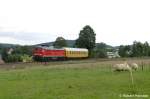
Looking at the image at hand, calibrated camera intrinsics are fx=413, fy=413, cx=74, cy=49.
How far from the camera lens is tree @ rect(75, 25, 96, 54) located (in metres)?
110

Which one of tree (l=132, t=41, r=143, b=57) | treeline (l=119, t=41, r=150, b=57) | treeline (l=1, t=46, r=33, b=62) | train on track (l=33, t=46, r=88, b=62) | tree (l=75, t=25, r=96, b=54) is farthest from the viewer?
tree (l=75, t=25, r=96, b=54)

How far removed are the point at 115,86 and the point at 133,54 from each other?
8542cm

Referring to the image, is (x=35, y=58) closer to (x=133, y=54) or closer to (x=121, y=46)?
(x=133, y=54)

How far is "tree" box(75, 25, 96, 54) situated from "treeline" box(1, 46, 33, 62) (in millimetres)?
13679

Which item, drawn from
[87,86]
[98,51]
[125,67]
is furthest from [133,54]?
[87,86]

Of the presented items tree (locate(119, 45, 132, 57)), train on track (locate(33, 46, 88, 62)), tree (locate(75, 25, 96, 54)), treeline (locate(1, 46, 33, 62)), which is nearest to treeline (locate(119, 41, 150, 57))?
tree (locate(119, 45, 132, 57))

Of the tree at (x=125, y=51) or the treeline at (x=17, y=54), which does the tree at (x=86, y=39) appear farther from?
the treeline at (x=17, y=54)

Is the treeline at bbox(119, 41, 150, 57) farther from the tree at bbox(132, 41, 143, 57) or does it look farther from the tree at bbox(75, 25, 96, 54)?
the tree at bbox(75, 25, 96, 54)

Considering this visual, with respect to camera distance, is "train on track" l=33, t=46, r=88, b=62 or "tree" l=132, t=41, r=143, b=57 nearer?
"train on track" l=33, t=46, r=88, b=62

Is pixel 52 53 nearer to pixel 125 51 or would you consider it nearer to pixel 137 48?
pixel 137 48

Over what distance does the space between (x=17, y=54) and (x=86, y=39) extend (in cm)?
1965

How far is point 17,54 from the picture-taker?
3981 inches

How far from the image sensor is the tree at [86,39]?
109613 mm

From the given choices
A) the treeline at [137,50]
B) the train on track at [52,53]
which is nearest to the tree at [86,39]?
the treeline at [137,50]
